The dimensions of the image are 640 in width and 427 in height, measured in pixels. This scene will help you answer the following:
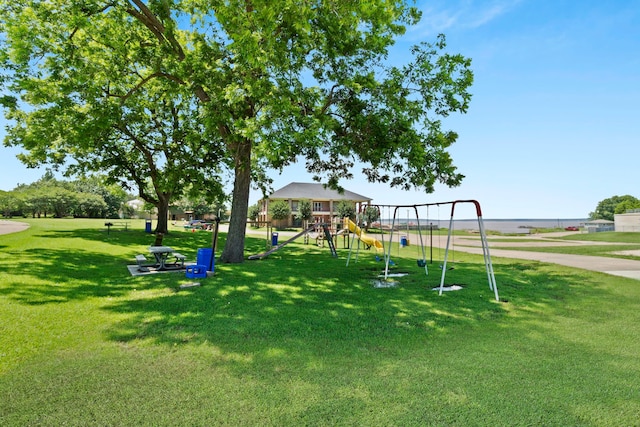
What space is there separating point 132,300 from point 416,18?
1238 centimetres

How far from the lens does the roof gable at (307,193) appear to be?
53.2 m

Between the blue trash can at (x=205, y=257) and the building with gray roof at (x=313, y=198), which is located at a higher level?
the building with gray roof at (x=313, y=198)

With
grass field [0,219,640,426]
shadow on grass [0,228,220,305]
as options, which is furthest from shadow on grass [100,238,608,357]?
shadow on grass [0,228,220,305]

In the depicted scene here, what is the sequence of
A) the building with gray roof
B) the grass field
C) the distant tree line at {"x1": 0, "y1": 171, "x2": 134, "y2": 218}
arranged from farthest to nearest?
the distant tree line at {"x1": 0, "y1": 171, "x2": 134, "y2": 218} < the building with gray roof < the grass field

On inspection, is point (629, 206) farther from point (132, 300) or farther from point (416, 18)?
point (132, 300)

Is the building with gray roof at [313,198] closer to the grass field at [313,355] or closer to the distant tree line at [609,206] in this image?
the grass field at [313,355]

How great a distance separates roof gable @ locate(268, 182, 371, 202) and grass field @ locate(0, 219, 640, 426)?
147 feet

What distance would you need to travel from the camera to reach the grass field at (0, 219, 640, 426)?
121 inches

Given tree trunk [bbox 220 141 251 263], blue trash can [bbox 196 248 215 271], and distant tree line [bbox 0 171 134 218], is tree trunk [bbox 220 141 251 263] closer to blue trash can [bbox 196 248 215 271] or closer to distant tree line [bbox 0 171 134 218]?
blue trash can [bbox 196 248 215 271]

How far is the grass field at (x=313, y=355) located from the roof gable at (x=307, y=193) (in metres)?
44.8

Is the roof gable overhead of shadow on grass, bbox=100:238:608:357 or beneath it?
overhead

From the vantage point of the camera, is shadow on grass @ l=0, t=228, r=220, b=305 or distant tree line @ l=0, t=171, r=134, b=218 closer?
shadow on grass @ l=0, t=228, r=220, b=305

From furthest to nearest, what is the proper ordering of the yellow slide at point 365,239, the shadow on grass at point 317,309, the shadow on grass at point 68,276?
the yellow slide at point 365,239, the shadow on grass at point 68,276, the shadow on grass at point 317,309

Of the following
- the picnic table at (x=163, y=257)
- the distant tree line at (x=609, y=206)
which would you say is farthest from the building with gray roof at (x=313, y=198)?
the distant tree line at (x=609, y=206)
